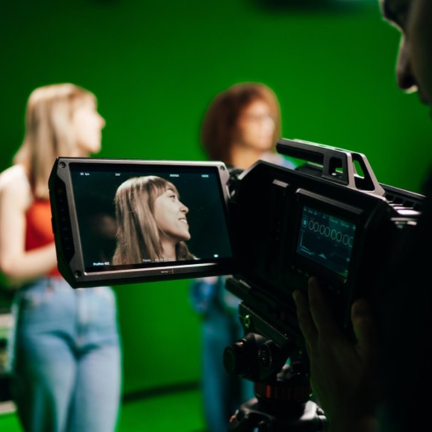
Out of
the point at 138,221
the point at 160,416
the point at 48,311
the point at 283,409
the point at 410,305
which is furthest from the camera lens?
the point at 160,416

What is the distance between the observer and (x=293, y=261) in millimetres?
971

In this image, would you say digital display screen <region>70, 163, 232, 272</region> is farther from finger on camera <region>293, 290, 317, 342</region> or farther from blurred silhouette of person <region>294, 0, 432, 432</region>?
blurred silhouette of person <region>294, 0, 432, 432</region>

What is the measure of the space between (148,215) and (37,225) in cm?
120

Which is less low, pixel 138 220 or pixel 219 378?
pixel 138 220

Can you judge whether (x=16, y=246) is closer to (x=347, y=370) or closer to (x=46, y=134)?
(x=46, y=134)

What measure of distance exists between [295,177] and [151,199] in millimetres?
242

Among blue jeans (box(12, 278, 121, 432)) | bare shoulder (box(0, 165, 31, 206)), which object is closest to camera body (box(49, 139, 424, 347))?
blue jeans (box(12, 278, 121, 432))

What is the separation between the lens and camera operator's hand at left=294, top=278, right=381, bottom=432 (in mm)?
724

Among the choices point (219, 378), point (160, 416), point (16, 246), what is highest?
point (16, 246)

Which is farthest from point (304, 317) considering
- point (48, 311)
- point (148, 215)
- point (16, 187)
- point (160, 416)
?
point (160, 416)

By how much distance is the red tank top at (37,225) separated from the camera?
84.1 inches

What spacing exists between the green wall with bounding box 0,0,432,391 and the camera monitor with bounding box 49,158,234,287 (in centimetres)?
210

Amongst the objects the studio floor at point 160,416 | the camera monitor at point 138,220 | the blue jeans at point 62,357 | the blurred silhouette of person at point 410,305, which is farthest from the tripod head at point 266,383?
the studio floor at point 160,416

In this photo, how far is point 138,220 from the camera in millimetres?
1034
